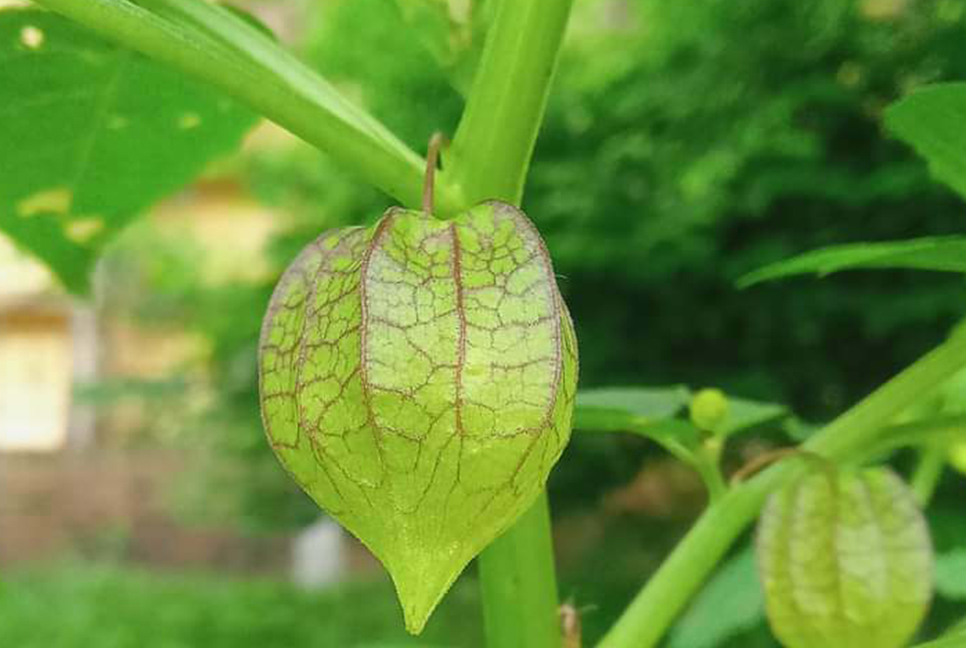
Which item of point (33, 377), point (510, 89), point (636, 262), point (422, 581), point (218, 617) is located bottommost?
point (422, 581)

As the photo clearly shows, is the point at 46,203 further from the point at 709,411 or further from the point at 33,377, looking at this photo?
the point at 33,377

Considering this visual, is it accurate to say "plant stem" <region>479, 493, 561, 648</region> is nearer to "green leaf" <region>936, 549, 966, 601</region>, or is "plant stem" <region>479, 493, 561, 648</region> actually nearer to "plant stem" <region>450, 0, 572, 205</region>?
"plant stem" <region>450, 0, 572, 205</region>

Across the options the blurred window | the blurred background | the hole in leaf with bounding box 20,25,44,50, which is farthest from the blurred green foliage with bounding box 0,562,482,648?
the hole in leaf with bounding box 20,25,44,50

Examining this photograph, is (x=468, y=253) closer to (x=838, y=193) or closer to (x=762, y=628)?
(x=838, y=193)

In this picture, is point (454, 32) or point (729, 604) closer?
point (454, 32)

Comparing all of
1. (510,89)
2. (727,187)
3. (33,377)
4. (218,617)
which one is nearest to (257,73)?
(510,89)

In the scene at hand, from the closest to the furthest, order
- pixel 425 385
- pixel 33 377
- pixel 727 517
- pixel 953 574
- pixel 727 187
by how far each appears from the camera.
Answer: pixel 425 385 < pixel 727 517 < pixel 953 574 < pixel 727 187 < pixel 33 377

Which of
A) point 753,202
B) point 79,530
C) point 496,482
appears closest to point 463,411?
point 496,482
